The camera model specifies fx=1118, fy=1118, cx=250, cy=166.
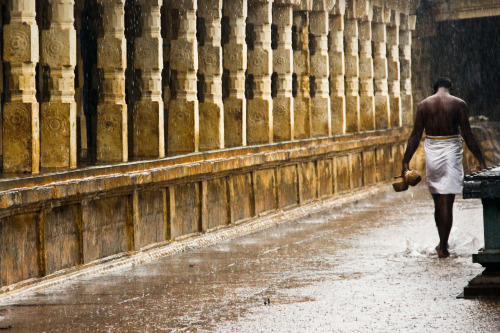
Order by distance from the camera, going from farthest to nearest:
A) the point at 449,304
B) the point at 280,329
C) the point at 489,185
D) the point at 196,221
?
1. the point at 196,221
2. the point at 489,185
3. the point at 449,304
4. the point at 280,329

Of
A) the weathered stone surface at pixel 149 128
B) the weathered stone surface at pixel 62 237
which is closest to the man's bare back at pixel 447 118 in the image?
the weathered stone surface at pixel 149 128

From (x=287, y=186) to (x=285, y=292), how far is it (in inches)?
288

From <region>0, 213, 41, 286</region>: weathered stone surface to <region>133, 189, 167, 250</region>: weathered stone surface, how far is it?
1976mm

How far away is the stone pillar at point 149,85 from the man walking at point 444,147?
3.13 meters

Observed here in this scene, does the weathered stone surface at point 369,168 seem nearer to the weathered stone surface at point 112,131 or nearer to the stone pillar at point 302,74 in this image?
the stone pillar at point 302,74

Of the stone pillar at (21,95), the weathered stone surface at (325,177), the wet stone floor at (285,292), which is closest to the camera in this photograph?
the wet stone floor at (285,292)

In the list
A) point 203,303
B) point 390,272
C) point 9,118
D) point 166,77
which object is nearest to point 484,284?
point 390,272

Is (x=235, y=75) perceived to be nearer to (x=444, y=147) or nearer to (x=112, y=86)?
(x=112, y=86)

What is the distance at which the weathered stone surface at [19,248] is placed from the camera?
9258mm

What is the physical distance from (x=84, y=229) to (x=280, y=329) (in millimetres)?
3416

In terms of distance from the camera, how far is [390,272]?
10.4m

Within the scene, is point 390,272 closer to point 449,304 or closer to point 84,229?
point 449,304

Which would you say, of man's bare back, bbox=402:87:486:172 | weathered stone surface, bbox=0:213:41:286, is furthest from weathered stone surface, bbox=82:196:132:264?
man's bare back, bbox=402:87:486:172

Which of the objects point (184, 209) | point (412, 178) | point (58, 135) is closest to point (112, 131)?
point (184, 209)
